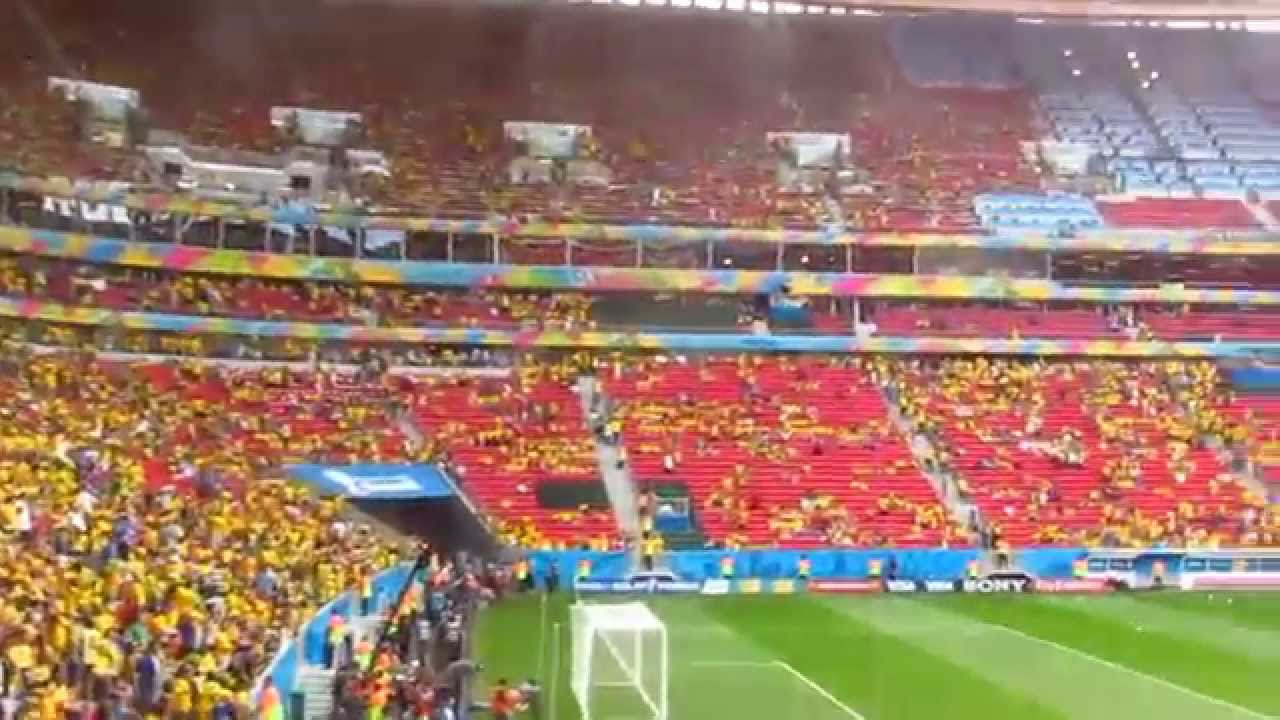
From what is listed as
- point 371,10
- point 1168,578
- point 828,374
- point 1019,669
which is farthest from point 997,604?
point 371,10

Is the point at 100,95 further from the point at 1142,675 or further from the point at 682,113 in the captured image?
the point at 1142,675

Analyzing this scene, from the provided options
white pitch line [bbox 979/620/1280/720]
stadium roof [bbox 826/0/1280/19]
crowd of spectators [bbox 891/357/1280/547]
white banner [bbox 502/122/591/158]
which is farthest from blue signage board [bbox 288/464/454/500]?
stadium roof [bbox 826/0/1280/19]

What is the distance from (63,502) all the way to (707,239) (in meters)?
28.7

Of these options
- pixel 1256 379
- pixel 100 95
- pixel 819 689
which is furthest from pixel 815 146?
pixel 819 689

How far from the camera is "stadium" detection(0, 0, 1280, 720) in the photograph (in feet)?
82.6

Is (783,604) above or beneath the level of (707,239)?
beneath

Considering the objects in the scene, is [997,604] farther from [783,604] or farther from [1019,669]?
[1019,669]

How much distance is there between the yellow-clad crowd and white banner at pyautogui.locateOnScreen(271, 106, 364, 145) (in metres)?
16.7

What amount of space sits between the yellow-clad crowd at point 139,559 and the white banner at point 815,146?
2511 cm

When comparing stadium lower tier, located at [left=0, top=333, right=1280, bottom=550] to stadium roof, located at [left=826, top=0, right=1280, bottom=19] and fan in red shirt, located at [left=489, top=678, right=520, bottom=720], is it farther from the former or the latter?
fan in red shirt, located at [left=489, top=678, right=520, bottom=720]

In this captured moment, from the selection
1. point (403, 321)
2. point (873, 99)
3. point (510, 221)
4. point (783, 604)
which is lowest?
point (783, 604)

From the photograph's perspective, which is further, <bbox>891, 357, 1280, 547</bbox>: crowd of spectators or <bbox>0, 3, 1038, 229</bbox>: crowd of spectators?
<bbox>0, 3, 1038, 229</bbox>: crowd of spectators

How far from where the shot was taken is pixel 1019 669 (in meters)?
24.6

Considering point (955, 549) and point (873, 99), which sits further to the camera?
point (873, 99)
